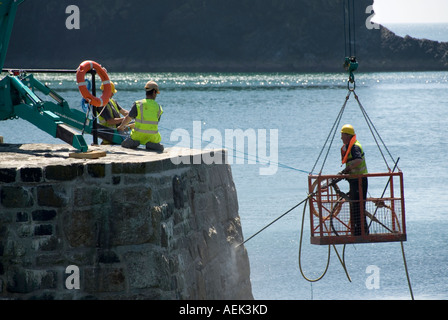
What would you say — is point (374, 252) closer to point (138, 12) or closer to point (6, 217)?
point (6, 217)

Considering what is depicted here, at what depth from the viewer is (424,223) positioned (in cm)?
2494

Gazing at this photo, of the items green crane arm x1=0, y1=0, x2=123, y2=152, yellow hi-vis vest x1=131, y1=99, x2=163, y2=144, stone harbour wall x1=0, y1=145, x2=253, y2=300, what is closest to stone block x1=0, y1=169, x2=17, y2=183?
stone harbour wall x1=0, y1=145, x2=253, y2=300

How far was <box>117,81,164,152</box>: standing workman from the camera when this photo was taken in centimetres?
1256

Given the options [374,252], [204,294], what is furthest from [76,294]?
[374,252]

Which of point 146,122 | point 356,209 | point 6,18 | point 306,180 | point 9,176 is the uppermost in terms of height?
point 6,18

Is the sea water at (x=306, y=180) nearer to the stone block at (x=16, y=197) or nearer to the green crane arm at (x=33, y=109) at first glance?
the green crane arm at (x=33, y=109)

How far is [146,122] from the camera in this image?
12688 millimetres

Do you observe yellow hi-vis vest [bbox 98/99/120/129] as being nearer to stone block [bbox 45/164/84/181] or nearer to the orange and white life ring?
the orange and white life ring

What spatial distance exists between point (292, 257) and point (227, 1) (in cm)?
17323

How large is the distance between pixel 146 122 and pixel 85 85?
99 centimetres

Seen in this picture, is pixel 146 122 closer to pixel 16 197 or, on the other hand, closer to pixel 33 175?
pixel 33 175

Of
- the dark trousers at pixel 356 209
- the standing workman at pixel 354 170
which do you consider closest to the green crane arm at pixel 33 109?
the standing workman at pixel 354 170

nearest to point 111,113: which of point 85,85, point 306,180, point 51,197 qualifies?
point 85,85

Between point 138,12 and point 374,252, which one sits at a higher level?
point 138,12
